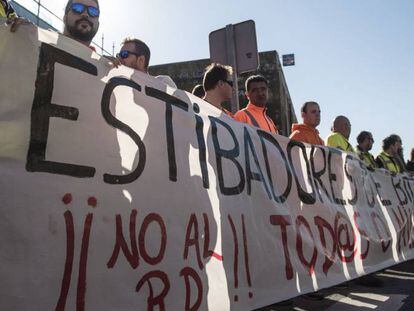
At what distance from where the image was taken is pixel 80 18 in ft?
8.76

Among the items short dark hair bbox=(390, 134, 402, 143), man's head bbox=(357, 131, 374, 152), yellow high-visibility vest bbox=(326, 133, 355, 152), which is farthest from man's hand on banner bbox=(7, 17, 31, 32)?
short dark hair bbox=(390, 134, 402, 143)

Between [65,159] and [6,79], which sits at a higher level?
[6,79]

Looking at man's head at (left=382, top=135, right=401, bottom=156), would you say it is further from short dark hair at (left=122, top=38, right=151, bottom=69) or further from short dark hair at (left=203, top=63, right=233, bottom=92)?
short dark hair at (left=122, top=38, right=151, bottom=69)

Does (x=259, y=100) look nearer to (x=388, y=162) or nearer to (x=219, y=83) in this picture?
(x=219, y=83)

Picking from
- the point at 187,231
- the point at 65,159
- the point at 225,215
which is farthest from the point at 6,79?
the point at 225,215

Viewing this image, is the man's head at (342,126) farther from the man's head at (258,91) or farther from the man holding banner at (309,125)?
the man's head at (258,91)

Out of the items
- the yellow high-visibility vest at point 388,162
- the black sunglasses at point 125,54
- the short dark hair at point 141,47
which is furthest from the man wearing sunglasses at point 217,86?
the yellow high-visibility vest at point 388,162

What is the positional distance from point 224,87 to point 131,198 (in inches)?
69.8

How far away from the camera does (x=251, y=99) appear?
413 cm

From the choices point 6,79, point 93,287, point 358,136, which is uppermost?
point 358,136

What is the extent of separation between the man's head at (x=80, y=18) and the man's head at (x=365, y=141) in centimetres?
455

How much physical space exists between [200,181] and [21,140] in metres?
1.06

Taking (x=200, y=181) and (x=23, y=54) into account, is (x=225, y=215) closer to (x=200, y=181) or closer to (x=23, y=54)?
(x=200, y=181)

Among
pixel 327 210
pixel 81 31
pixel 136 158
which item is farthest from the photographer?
pixel 327 210
